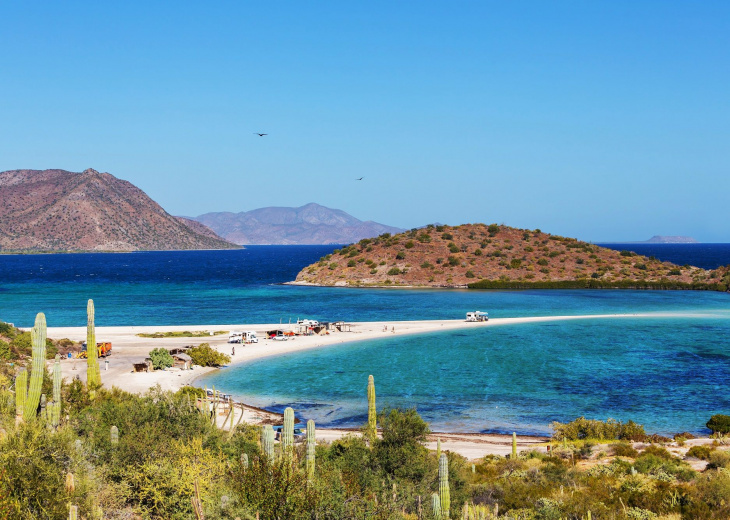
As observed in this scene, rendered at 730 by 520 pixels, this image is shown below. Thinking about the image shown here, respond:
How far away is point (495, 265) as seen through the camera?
473 ft

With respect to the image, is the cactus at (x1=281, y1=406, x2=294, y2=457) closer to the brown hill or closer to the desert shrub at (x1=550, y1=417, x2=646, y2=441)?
the desert shrub at (x1=550, y1=417, x2=646, y2=441)

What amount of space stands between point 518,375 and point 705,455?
2333 centimetres

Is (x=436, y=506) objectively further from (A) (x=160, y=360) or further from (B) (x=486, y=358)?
(B) (x=486, y=358)

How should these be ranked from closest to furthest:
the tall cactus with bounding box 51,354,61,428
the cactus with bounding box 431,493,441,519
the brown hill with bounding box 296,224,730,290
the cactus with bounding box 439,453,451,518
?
the cactus with bounding box 431,493,441,519 → the cactus with bounding box 439,453,451,518 → the tall cactus with bounding box 51,354,61,428 → the brown hill with bounding box 296,224,730,290

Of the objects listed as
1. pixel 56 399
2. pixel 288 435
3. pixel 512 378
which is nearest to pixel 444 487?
pixel 288 435

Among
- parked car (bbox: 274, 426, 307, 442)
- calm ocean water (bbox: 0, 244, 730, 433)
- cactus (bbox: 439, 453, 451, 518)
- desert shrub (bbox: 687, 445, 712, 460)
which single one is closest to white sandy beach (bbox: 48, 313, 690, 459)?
parked car (bbox: 274, 426, 307, 442)

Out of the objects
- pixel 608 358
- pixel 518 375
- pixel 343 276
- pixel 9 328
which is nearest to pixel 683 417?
pixel 518 375

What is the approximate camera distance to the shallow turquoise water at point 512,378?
38281 millimetres

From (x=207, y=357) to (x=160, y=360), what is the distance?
4506 mm

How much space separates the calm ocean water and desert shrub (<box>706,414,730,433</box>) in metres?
0.93

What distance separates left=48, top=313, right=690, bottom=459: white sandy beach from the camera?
32594 millimetres

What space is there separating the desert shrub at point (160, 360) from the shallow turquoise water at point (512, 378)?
4.08 meters

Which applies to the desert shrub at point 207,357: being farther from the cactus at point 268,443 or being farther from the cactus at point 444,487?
the cactus at point 444,487

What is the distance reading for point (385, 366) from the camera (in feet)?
177
